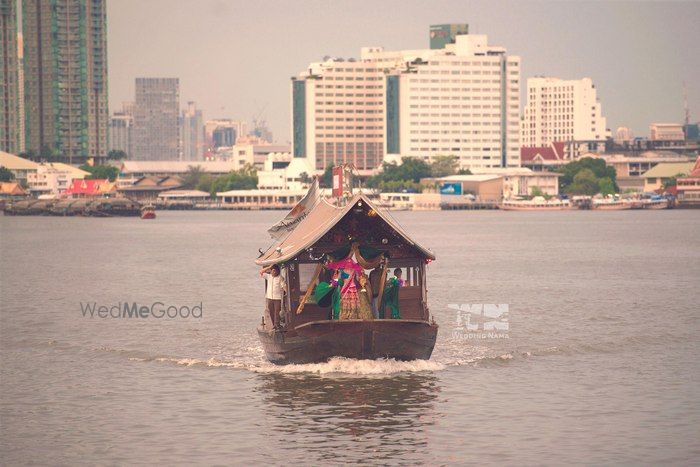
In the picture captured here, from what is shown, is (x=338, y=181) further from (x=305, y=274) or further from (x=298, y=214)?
(x=298, y=214)

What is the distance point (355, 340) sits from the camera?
32.1 meters

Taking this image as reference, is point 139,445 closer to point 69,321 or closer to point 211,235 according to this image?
point 69,321

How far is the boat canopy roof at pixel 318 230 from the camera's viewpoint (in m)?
31.6


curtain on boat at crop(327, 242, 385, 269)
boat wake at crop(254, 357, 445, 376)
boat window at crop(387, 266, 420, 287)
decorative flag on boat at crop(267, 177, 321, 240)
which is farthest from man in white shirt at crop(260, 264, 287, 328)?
decorative flag on boat at crop(267, 177, 321, 240)

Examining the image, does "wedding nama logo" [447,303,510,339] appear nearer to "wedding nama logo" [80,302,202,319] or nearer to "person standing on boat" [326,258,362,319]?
"wedding nama logo" [80,302,202,319]

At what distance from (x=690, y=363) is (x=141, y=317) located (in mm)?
21130

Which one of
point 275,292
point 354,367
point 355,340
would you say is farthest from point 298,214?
point 355,340

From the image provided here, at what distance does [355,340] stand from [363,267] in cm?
168

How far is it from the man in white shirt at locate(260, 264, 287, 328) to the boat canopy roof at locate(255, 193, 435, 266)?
0.27 m

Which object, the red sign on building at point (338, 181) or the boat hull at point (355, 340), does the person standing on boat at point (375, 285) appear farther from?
the red sign on building at point (338, 181)

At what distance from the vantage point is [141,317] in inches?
1965

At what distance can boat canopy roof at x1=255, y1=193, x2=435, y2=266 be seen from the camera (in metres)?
31.6

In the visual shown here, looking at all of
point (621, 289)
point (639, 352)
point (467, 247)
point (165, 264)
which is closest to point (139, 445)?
point (639, 352)

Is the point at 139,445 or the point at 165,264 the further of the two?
the point at 165,264
